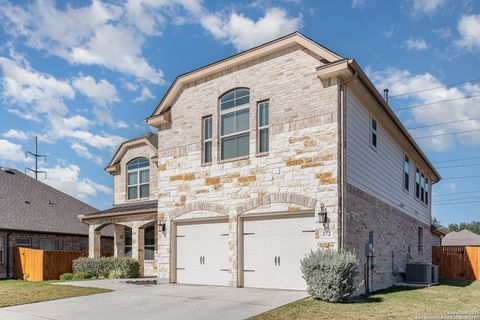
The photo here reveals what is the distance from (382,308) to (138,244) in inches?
A: 485

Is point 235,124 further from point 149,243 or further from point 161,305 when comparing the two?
point 149,243

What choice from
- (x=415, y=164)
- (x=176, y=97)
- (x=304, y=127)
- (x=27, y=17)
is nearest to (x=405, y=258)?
(x=415, y=164)

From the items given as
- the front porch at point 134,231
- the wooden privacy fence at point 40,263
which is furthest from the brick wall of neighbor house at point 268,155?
the wooden privacy fence at point 40,263

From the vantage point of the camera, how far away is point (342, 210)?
1195 cm

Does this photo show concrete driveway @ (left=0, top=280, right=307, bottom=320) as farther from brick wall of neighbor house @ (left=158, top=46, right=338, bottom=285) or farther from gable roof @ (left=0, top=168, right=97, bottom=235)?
gable roof @ (left=0, top=168, right=97, bottom=235)

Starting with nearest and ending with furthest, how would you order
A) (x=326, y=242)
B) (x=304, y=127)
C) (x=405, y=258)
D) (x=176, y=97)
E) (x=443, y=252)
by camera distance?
(x=326, y=242) → (x=304, y=127) → (x=176, y=97) → (x=405, y=258) → (x=443, y=252)

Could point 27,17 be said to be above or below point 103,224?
above

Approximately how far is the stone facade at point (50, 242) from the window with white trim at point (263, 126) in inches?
579

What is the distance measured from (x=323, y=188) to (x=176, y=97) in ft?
23.6

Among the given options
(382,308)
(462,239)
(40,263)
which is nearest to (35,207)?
(40,263)

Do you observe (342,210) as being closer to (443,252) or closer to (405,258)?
(405,258)

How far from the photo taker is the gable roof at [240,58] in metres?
12.8

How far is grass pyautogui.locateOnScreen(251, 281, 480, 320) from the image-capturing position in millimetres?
9117

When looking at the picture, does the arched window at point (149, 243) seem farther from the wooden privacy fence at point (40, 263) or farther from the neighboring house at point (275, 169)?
the neighboring house at point (275, 169)
